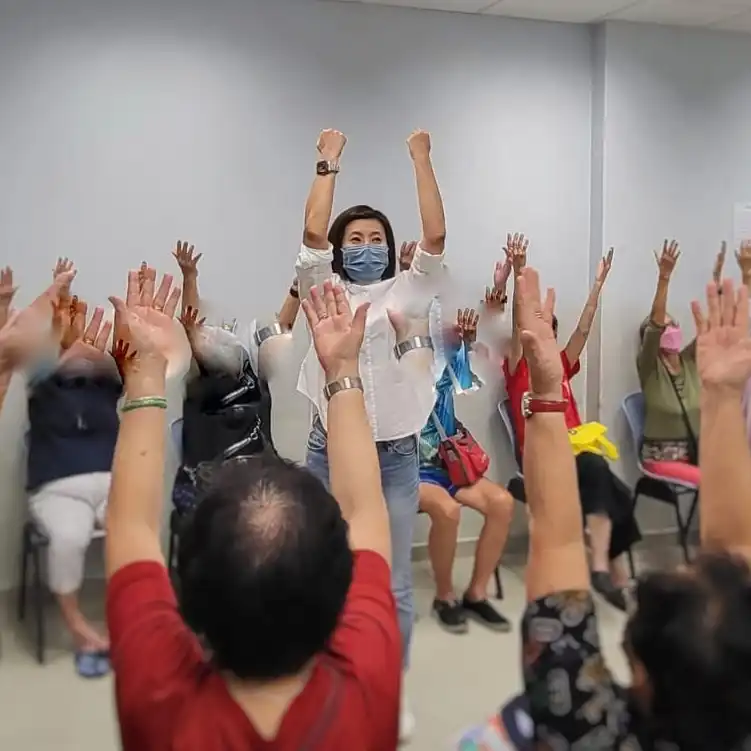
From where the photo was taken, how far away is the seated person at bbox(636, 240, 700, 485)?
4.44 m

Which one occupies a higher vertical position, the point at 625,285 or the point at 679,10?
the point at 679,10

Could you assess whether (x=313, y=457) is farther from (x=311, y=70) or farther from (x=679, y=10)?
(x=679, y=10)

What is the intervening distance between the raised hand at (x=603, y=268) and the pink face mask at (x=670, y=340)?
1.29 feet

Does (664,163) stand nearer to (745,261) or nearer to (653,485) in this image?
(745,261)

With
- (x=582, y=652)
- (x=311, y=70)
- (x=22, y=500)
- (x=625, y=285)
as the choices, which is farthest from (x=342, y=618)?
(x=625, y=285)

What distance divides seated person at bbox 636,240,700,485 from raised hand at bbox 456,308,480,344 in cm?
96

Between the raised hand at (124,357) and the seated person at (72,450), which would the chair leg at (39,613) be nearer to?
the seated person at (72,450)

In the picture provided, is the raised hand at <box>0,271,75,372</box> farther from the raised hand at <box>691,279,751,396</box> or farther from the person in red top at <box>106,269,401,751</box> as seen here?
the raised hand at <box>691,279,751,396</box>

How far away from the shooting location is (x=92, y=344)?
3.69 m

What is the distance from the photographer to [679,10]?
4.39m

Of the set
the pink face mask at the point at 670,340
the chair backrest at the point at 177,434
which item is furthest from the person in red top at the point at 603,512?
the chair backrest at the point at 177,434

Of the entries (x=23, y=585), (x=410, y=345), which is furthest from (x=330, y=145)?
(x=23, y=585)

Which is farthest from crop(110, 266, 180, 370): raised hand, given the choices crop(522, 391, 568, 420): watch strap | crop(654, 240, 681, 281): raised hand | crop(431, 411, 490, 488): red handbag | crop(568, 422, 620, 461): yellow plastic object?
crop(654, 240, 681, 281): raised hand

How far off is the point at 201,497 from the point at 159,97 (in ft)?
10.7
